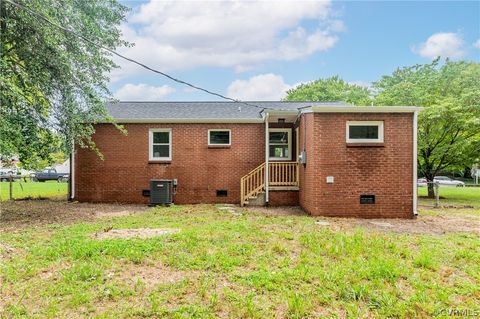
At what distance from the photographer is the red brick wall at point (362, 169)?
8578 mm

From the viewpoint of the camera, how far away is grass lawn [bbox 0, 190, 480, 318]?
3242mm

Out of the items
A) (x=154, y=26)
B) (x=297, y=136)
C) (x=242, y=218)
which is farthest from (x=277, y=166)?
(x=154, y=26)

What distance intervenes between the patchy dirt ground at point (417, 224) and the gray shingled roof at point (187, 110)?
502cm

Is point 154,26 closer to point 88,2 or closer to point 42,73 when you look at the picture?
point 88,2

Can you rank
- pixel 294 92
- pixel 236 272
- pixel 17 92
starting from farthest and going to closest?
pixel 294 92
pixel 17 92
pixel 236 272

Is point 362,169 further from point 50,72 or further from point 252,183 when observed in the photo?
point 50,72

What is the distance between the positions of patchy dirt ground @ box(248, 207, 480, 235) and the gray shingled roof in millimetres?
5018

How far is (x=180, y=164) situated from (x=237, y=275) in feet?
26.6

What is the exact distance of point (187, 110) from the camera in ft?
42.1

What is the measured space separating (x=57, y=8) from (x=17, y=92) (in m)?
2.47

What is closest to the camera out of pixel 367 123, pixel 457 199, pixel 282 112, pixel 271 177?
pixel 367 123

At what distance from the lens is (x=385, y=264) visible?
13.8 ft

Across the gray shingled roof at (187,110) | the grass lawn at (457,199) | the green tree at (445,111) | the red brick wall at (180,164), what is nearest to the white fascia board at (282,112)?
the red brick wall at (180,164)

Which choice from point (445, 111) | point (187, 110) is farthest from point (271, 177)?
point (445, 111)
